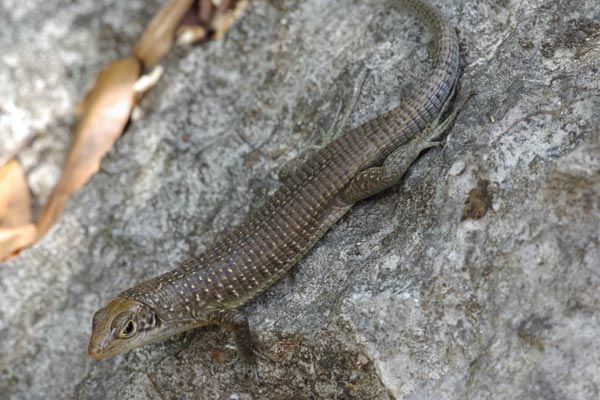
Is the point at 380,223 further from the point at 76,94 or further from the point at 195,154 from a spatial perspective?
the point at 76,94

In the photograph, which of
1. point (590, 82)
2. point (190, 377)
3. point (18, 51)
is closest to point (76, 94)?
point (18, 51)

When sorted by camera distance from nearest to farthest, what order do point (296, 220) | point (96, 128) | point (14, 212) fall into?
1. point (296, 220)
2. point (14, 212)
3. point (96, 128)

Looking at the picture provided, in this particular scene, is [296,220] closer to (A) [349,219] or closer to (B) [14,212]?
(A) [349,219]

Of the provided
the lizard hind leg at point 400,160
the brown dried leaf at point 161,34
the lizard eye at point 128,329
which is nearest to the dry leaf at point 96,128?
the brown dried leaf at point 161,34

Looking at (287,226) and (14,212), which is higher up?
(14,212)

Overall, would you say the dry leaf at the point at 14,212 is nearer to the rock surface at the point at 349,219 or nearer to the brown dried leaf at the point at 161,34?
the rock surface at the point at 349,219

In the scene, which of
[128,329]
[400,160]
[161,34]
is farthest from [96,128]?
[400,160]
